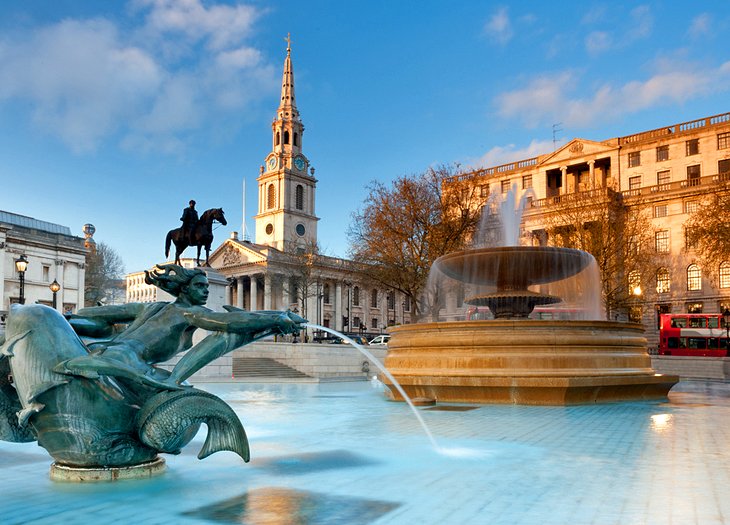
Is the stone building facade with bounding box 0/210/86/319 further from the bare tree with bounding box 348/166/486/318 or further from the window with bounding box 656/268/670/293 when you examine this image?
the window with bounding box 656/268/670/293

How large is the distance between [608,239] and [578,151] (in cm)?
2551

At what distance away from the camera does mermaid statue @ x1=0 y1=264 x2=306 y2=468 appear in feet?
15.6

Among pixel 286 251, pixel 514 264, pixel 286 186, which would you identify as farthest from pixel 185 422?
pixel 286 186

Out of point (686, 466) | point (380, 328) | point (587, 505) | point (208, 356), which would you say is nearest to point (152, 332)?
point (208, 356)

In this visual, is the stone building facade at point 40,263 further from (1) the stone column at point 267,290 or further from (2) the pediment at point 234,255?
(2) the pediment at point 234,255

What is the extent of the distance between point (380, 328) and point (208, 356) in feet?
323

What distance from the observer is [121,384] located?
16.4 feet

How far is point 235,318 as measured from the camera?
529 cm

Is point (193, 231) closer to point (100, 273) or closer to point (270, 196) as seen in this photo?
point (100, 273)

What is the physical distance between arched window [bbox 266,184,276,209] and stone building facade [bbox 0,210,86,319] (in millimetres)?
38002

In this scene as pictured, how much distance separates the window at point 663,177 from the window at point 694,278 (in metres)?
8.56

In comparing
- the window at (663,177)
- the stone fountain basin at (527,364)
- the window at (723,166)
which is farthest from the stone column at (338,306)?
the stone fountain basin at (527,364)

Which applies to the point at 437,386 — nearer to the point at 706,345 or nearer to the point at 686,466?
the point at 686,466

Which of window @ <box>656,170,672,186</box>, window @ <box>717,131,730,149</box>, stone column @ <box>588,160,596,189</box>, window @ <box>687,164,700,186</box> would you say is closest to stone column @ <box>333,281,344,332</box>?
stone column @ <box>588,160,596,189</box>
